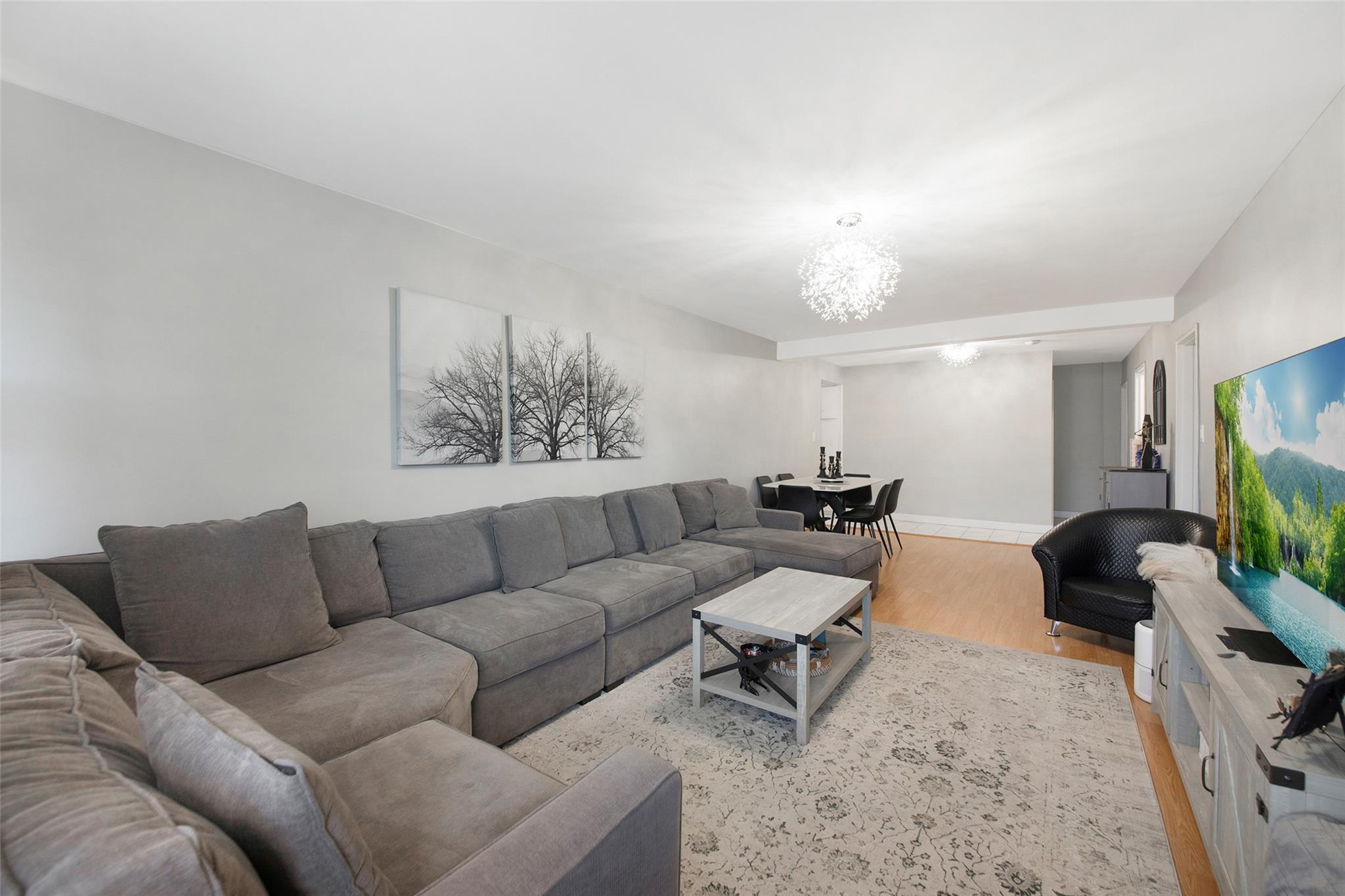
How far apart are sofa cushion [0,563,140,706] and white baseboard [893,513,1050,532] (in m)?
8.07

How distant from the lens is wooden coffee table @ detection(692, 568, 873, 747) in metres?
2.29

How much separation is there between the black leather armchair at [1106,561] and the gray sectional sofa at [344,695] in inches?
47.8

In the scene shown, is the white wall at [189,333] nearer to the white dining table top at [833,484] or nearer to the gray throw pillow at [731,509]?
the gray throw pillow at [731,509]

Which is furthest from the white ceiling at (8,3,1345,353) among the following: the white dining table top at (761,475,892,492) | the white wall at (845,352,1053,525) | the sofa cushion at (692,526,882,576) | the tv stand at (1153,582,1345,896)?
the white wall at (845,352,1053,525)

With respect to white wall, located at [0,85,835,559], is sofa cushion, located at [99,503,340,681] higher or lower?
lower

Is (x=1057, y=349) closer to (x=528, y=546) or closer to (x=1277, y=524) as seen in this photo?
(x=1277, y=524)

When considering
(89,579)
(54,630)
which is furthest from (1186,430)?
(89,579)

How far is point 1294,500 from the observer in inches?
62.4

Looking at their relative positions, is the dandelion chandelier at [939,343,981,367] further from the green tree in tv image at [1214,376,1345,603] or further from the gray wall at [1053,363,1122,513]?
the green tree in tv image at [1214,376,1345,603]

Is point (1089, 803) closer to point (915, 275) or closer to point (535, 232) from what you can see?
point (915, 275)

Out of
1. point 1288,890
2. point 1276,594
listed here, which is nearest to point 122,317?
point 1288,890

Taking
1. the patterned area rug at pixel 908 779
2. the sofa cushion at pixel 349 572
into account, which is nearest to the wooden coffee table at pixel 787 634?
the patterned area rug at pixel 908 779

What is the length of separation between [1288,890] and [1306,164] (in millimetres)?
2468

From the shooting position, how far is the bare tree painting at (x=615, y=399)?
A: 155 inches
